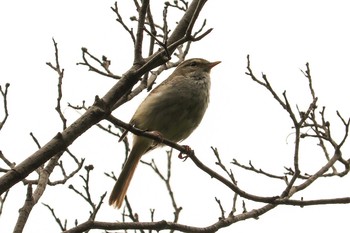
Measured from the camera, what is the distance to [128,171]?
22.0 ft

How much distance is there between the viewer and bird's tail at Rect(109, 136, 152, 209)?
21.2 feet

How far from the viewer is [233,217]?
4027 mm

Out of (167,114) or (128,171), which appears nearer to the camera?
(167,114)

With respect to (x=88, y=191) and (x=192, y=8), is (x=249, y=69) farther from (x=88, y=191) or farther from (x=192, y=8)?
(x=88, y=191)

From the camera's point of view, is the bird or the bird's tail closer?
the bird

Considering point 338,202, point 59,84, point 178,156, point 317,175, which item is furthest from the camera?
point 178,156

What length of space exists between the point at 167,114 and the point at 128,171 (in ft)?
3.13

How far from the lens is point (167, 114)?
20.5 ft

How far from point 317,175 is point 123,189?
2.81m

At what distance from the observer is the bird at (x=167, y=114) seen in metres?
6.29

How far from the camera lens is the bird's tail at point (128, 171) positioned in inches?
255

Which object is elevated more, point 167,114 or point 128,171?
point 167,114

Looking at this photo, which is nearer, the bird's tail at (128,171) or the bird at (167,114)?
the bird at (167,114)

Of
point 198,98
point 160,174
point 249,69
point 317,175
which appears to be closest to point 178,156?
point 160,174
